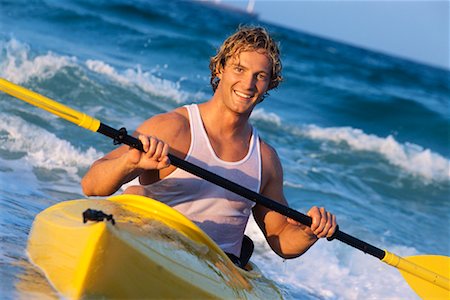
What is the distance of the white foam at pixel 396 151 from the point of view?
12.2 metres

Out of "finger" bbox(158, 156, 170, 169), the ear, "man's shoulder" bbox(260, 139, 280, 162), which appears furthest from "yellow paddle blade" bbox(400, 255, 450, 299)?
"finger" bbox(158, 156, 170, 169)

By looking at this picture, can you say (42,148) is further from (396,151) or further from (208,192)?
(396,151)

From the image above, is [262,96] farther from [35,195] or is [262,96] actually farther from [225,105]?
[35,195]

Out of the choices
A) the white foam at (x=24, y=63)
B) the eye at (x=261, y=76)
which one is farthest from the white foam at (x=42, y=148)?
the eye at (x=261, y=76)

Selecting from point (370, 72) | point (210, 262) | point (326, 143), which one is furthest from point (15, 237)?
point (370, 72)

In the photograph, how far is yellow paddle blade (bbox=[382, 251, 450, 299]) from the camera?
421 cm

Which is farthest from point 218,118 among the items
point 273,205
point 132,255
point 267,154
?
point 132,255

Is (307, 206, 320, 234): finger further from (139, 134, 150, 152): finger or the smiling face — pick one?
(139, 134, 150, 152): finger

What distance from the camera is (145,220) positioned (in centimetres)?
329

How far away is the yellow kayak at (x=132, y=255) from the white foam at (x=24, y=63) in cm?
637

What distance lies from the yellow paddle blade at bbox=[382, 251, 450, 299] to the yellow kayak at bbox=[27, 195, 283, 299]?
884mm

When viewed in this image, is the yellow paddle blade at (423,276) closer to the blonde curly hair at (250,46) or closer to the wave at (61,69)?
the blonde curly hair at (250,46)

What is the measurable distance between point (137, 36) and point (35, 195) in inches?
487

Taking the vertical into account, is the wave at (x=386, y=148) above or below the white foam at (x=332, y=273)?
above
